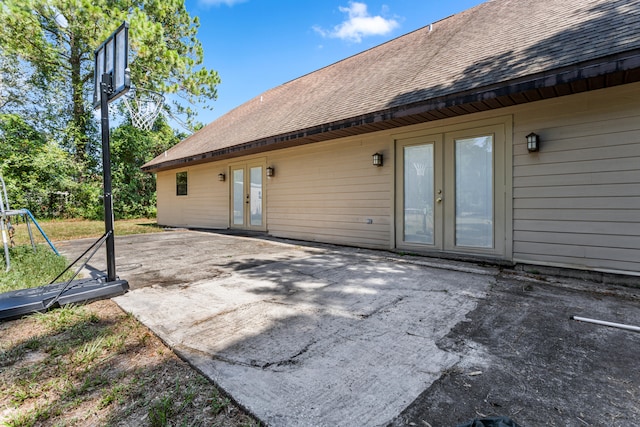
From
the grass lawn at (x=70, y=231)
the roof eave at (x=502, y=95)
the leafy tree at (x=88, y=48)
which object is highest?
the leafy tree at (x=88, y=48)

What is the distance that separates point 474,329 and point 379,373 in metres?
1.00

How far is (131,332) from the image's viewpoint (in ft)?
7.50

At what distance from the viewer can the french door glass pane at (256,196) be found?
8.22 m

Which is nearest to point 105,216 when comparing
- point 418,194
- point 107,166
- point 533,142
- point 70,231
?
point 107,166

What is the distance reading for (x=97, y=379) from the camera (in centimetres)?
171

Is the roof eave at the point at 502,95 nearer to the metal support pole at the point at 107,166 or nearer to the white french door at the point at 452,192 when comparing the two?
the white french door at the point at 452,192

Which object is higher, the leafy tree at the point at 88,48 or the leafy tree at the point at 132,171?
the leafy tree at the point at 88,48

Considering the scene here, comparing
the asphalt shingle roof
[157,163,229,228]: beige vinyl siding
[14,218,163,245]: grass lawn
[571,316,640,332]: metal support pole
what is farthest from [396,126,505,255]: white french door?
[14,218,163,245]: grass lawn

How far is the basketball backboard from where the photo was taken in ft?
10.0

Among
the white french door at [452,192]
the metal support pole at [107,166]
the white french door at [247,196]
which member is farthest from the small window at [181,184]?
the white french door at [452,192]

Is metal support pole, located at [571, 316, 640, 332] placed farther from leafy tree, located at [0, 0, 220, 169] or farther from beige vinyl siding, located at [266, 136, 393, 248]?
leafy tree, located at [0, 0, 220, 169]

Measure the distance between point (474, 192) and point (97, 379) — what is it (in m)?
4.74

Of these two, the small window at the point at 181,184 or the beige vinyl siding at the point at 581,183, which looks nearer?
the beige vinyl siding at the point at 581,183

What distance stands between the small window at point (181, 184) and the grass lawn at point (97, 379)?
9060 millimetres
